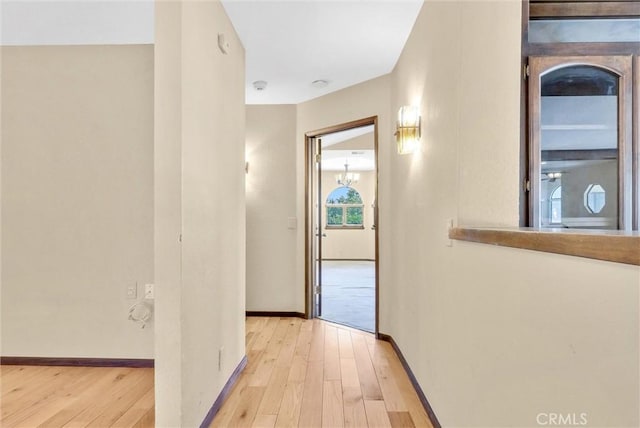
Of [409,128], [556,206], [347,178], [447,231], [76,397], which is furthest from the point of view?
[347,178]

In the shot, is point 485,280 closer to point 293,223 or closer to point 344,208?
point 293,223

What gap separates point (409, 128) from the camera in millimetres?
2232

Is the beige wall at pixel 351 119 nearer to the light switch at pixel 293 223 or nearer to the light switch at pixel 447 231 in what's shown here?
the light switch at pixel 293 223

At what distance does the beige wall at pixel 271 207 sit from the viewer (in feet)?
12.6

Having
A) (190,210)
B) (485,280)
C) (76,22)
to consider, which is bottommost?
(485,280)

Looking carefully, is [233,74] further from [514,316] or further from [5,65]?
[514,316]

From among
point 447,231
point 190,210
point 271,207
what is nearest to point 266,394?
point 190,210

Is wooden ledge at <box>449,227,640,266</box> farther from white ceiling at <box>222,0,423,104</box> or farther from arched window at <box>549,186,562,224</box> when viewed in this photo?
white ceiling at <box>222,0,423,104</box>

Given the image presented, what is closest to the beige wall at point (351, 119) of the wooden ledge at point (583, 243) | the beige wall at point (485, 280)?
the beige wall at point (485, 280)

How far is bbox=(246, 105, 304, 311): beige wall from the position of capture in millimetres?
3850

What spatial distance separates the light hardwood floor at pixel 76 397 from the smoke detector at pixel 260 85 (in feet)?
9.08

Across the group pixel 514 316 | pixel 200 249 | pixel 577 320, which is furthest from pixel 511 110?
pixel 200 249

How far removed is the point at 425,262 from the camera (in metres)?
2.02

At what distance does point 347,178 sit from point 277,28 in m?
6.73
